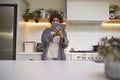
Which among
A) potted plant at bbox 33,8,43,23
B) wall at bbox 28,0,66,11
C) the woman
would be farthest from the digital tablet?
wall at bbox 28,0,66,11

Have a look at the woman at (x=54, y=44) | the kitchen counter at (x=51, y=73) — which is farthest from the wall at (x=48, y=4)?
the kitchen counter at (x=51, y=73)

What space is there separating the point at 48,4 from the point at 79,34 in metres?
0.91

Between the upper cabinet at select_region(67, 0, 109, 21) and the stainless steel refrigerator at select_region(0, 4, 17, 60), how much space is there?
1.10 metres

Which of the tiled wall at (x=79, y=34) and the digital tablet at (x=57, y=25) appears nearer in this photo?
the digital tablet at (x=57, y=25)

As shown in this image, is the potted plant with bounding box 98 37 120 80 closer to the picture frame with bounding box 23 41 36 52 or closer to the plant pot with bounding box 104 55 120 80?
the plant pot with bounding box 104 55 120 80

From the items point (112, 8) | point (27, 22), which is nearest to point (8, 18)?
point (27, 22)

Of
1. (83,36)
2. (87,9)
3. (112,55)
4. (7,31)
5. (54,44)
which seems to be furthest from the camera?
(83,36)

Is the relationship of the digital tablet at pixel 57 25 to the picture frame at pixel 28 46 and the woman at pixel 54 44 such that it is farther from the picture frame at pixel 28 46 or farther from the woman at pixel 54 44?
the picture frame at pixel 28 46

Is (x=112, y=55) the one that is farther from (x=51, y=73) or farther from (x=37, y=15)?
(x=37, y=15)

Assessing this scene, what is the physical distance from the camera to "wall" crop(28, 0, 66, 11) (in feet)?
14.0

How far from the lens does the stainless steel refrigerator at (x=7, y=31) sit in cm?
322

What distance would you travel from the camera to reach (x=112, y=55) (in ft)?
2.35

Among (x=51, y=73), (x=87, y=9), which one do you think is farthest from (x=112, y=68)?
(x=87, y=9)

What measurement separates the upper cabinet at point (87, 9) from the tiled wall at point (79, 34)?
36 centimetres
